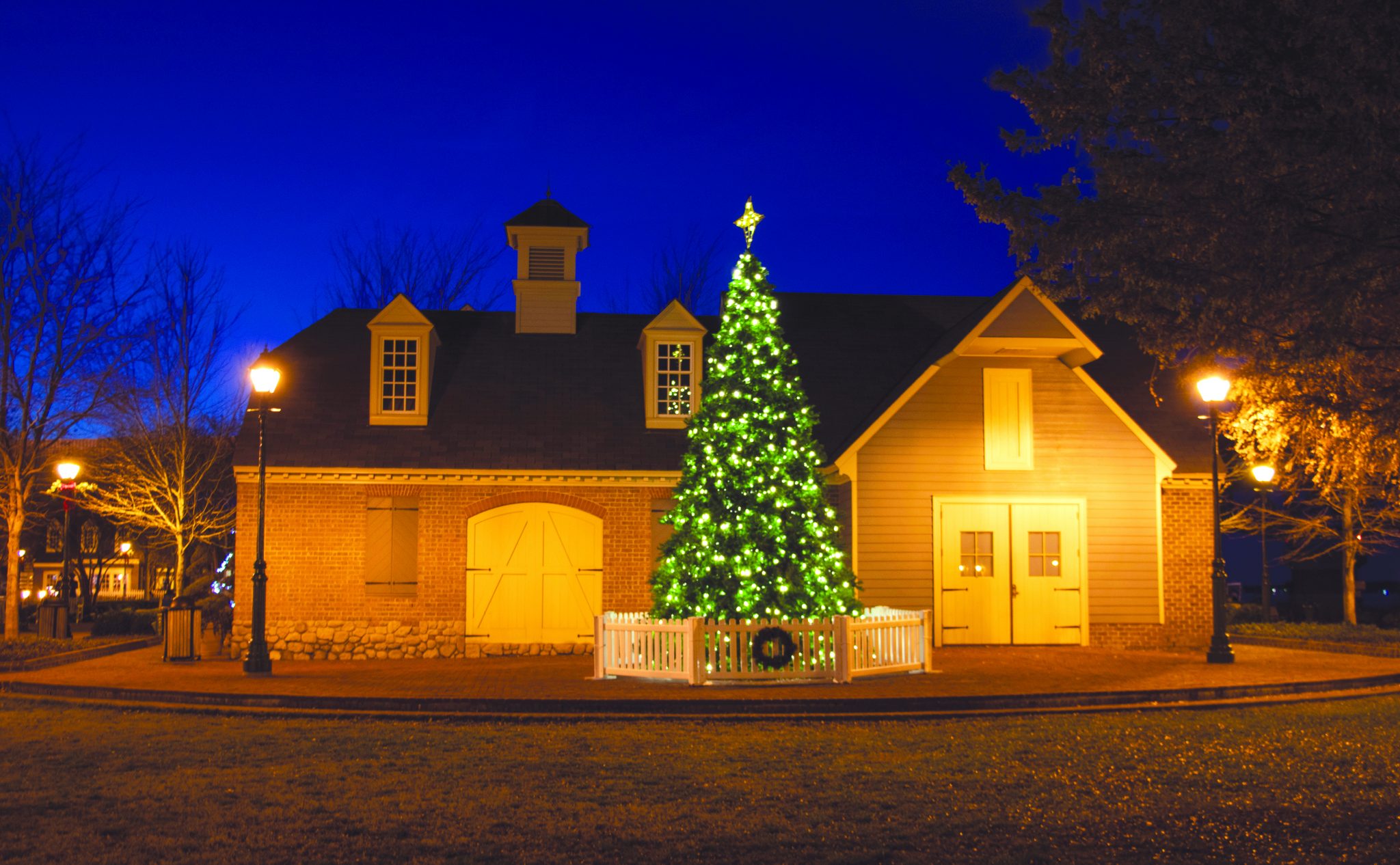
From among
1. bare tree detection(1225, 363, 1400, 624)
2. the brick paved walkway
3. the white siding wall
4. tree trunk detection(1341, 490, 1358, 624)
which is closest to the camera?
the brick paved walkway

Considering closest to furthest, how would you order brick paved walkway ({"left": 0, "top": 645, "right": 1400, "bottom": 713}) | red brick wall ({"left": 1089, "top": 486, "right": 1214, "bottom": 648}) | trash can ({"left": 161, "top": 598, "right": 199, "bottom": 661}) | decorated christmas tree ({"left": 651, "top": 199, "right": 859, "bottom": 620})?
brick paved walkway ({"left": 0, "top": 645, "right": 1400, "bottom": 713})
decorated christmas tree ({"left": 651, "top": 199, "right": 859, "bottom": 620})
trash can ({"left": 161, "top": 598, "right": 199, "bottom": 661})
red brick wall ({"left": 1089, "top": 486, "right": 1214, "bottom": 648})

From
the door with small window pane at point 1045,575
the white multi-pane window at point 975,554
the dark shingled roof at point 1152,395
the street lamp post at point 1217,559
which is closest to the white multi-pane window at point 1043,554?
the door with small window pane at point 1045,575

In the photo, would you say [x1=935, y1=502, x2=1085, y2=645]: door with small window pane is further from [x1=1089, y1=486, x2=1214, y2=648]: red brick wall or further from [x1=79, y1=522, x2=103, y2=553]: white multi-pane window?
[x1=79, y1=522, x2=103, y2=553]: white multi-pane window

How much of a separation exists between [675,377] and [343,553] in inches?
266

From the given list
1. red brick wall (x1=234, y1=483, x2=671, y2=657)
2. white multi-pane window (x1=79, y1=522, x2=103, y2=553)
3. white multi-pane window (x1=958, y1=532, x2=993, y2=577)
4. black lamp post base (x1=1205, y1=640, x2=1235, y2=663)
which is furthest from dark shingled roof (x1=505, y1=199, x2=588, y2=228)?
white multi-pane window (x1=79, y1=522, x2=103, y2=553)

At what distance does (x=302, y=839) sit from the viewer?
23.0 ft

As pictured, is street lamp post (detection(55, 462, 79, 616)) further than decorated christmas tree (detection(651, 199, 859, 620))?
Yes

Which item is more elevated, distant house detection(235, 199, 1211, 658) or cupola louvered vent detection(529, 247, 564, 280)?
cupola louvered vent detection(529, 247, 564, 280)

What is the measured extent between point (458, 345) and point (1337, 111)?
16.1 metres

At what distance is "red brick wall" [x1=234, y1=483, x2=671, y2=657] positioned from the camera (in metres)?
19.4

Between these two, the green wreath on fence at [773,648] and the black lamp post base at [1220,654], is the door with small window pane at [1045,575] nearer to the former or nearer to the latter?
the black lamp post base at [1220,654]

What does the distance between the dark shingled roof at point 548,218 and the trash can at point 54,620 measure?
11.6 m

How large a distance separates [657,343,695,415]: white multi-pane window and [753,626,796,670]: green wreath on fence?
697 cm

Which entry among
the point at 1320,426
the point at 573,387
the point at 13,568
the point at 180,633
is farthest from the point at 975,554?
the point at 13,568
